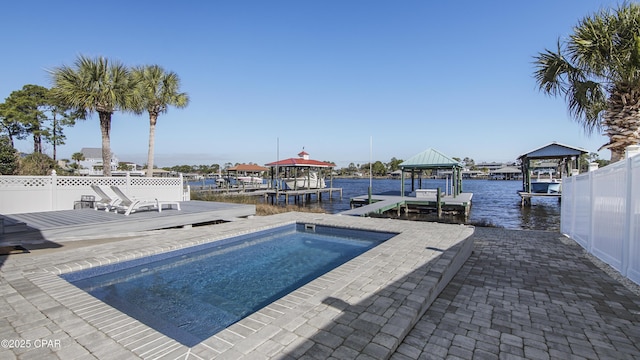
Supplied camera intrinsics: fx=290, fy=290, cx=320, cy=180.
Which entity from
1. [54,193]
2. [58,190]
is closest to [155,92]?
[58,190]

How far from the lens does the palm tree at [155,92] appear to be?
15539 mm

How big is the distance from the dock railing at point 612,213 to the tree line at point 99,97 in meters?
14.8

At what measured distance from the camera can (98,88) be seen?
1124 cm

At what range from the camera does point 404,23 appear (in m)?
13.0

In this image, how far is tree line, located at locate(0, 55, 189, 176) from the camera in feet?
35.8

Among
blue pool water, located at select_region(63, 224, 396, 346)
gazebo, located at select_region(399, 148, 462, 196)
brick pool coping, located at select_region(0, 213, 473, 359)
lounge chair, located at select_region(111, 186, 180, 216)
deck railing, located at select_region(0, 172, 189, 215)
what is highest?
A: gazebo, located at select_region(399, 148, 462, 196)

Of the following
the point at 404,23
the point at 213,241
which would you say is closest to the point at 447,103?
the point at 404,23

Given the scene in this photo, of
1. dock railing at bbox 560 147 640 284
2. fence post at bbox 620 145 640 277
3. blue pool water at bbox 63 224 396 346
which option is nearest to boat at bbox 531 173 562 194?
dock railing at bbox 560 147 640 284

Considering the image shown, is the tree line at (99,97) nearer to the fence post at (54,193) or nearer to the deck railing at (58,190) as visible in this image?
the deck railing at (58,190)

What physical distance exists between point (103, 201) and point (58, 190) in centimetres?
148

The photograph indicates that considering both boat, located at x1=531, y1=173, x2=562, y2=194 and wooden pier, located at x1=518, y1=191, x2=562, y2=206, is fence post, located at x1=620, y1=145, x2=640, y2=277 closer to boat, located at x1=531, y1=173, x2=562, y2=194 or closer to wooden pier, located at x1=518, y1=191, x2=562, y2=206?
wooden pier, located at x1=518, y1=191, x2=562, y2=206

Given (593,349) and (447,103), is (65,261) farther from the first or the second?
(447,103)

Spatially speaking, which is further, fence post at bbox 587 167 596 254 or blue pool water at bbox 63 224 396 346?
fence post at bbox 587 167 596 254

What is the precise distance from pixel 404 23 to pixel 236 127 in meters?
13.2
